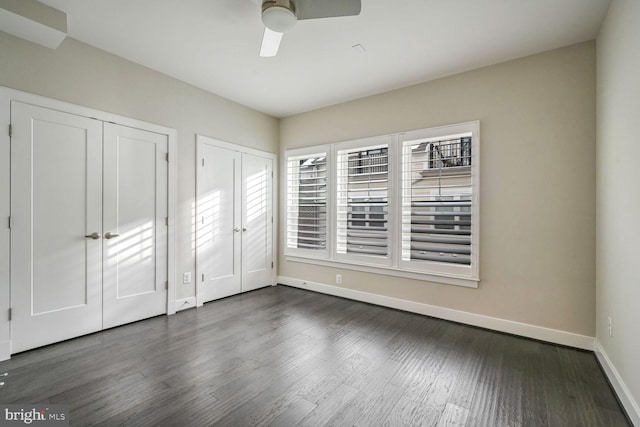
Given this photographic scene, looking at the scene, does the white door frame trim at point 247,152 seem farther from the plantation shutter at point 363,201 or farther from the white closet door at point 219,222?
the plantation shutter at point 363,201

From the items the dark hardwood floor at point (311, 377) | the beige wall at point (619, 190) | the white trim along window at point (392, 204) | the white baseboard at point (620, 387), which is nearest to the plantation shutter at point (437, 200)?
the white trim along window at point (392, 204)

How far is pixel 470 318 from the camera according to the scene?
3.27 meters

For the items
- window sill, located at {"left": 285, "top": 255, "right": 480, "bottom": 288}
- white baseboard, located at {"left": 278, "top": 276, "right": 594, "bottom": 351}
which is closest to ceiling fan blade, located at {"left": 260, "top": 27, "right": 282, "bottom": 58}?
window sill, located at {"left": 285, "top": 255, "right": 480, "bottom": 288}

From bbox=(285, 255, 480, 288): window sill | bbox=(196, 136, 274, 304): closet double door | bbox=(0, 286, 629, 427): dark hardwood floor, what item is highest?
bbox=(196, 136, 274, 304): closet double door

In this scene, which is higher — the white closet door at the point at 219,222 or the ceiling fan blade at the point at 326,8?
the ceiling fan blade at the point at 326,8

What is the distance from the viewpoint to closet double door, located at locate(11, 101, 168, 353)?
255 centimetres

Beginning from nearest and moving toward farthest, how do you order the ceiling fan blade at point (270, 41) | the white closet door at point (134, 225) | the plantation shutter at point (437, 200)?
the ceiling fan blade at point (270, 41) → the white closet door at point (134, 225) → the plantation shutter at point (437, 200)

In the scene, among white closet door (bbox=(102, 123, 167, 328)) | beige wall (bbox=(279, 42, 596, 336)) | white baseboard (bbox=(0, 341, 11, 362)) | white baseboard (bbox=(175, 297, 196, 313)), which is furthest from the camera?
white baseboard (bbox=(175, 297, 196, 313))

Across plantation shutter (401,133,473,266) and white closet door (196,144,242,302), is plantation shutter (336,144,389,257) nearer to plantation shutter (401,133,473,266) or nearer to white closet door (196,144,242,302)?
plantation shutter (401,133,473,266)

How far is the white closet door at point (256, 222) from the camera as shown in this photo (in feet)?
14.8

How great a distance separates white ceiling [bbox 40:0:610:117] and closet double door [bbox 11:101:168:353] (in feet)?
3.00

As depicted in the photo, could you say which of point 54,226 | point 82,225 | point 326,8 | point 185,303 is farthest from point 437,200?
point 54,226

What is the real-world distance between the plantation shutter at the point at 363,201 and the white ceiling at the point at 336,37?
38.0 inches

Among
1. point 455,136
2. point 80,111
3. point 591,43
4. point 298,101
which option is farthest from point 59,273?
point 591,43
